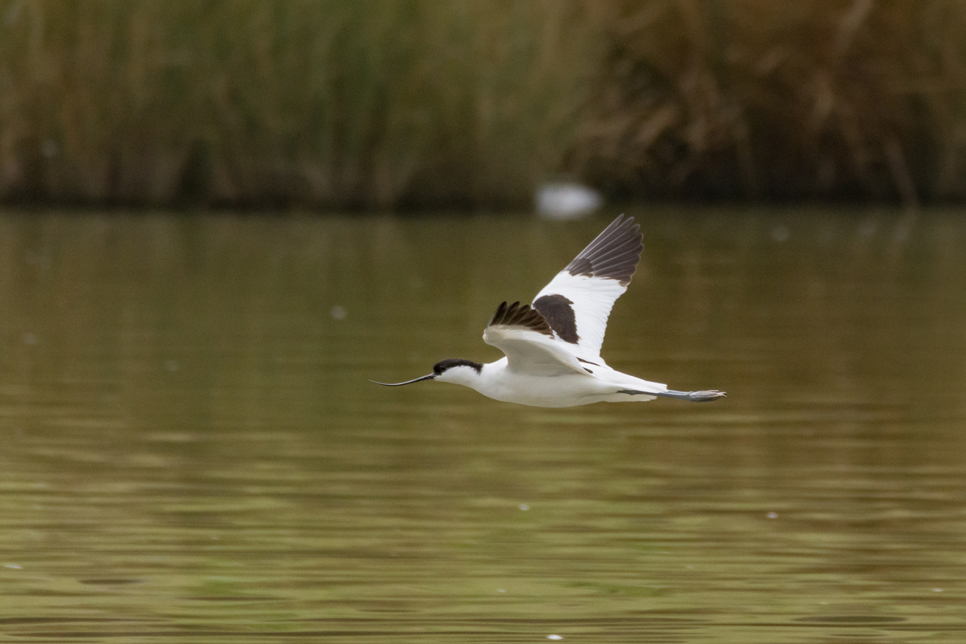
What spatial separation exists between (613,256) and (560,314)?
54cm

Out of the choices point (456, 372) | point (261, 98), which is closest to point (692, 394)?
point (456, 372)

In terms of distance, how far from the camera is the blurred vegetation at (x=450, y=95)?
20.4 meters

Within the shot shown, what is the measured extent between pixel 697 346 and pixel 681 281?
13.4 ft

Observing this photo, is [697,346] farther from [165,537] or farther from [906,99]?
[906,99]

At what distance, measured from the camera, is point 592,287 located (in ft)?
25.7

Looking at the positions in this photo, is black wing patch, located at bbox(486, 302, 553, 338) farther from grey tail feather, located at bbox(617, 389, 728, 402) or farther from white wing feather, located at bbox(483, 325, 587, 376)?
grey tail feather, located at bbox(617, 389, 728, 402)

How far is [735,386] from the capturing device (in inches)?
425

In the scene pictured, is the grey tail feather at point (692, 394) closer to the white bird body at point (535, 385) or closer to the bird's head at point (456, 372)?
the white bird body at point (535, 385)

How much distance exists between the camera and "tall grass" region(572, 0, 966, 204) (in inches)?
886

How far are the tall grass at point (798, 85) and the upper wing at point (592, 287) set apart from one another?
14.3m

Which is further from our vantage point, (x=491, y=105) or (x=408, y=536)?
(x=491, y=105)

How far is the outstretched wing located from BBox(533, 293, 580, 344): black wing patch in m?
0.59

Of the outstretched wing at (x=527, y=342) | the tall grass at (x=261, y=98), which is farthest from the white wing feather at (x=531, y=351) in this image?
the tall grass at (x=261, y=98)

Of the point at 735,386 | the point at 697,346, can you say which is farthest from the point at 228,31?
the point at 735,386
